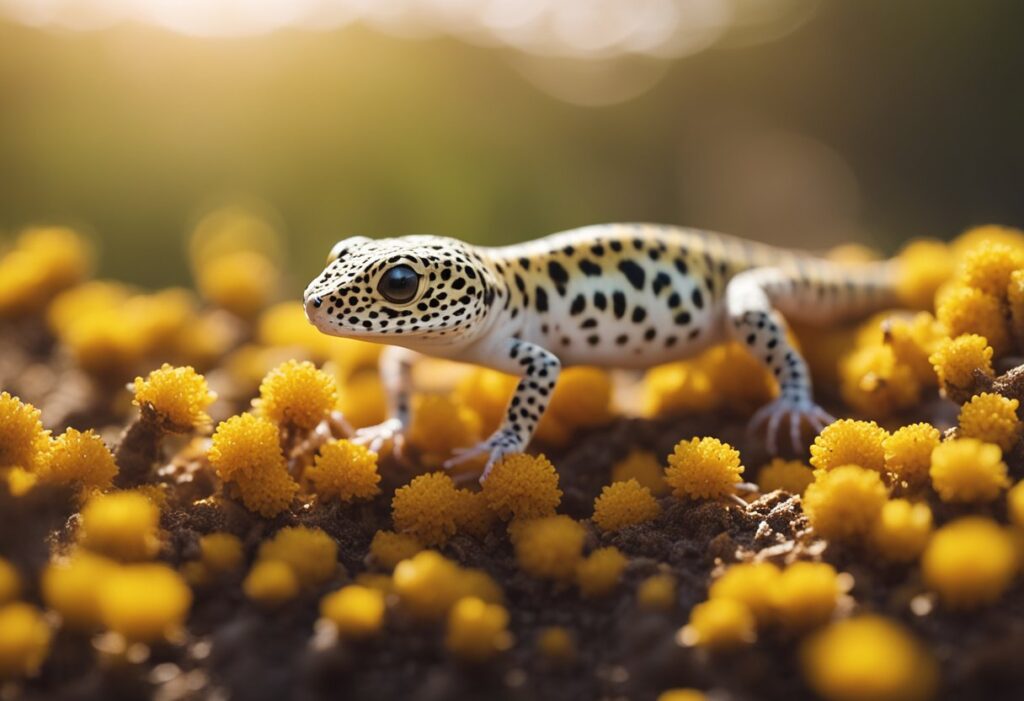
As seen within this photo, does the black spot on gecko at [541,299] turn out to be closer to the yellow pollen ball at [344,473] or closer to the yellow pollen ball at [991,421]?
the yellow pollen ball at [344,473]

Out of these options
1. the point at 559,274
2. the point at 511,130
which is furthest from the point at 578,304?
the point at 511,130

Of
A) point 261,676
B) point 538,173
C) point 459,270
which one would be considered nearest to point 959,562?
point 261,676

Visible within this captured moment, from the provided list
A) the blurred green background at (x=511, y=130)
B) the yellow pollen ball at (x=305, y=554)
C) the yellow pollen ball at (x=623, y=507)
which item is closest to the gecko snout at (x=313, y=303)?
the yellow pollen ball at (x=305, y=554)

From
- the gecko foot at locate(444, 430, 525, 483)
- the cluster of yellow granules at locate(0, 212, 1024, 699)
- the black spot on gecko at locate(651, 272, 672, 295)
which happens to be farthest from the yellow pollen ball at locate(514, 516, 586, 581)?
the black spot on gecko at locate(651, 272, 672, 295)

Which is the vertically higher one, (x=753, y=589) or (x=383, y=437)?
(x=383, y=437)

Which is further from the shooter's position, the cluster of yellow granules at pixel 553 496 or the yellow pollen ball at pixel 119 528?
the yellow pollen ball at pixel 119 528

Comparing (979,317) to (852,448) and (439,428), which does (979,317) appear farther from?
(439,428)

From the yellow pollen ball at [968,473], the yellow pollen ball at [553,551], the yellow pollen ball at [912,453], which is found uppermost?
the yellow pollen ball at [912,453]

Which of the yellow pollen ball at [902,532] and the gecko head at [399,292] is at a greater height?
the gecko head at [399,292]
